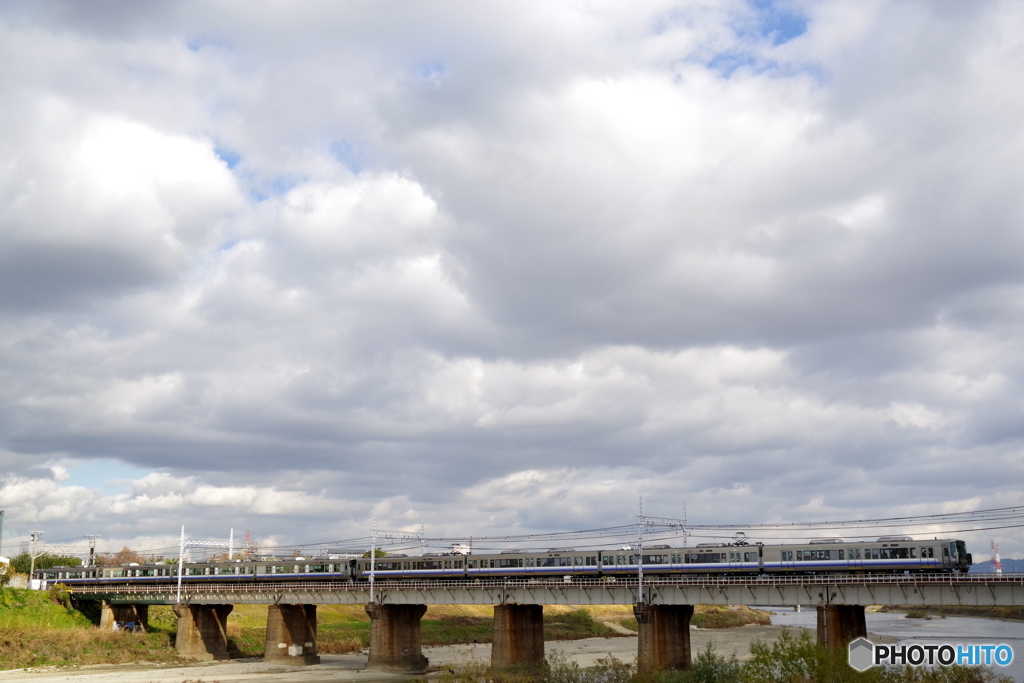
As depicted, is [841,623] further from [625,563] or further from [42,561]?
[42,561]

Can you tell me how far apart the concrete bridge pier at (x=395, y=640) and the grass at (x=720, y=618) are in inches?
2933

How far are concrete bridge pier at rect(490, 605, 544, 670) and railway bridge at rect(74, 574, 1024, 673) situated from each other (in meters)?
0.09

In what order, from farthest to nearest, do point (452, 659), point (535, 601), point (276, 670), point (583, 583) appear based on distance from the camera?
point (452, 659) → point (276, 670) → point (583, 583) → point (535, 601)

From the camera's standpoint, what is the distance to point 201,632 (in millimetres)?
97562

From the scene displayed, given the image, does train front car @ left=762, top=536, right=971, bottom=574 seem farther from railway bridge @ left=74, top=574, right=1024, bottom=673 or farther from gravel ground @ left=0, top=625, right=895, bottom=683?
gravel ground @ left=0, top=625, right=895, bottom=683

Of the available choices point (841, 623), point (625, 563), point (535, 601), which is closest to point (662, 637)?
point (625, 563)

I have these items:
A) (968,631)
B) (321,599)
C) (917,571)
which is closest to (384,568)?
(321,599)

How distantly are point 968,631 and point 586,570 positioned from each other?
9375 centimetres

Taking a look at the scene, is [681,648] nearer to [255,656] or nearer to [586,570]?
[586,570]

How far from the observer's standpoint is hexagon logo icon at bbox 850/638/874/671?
5084 centimetres

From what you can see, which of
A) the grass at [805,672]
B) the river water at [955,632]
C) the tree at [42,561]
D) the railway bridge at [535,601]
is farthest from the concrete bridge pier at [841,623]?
the tree at [42,561]

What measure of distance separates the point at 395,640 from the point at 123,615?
1741 inches

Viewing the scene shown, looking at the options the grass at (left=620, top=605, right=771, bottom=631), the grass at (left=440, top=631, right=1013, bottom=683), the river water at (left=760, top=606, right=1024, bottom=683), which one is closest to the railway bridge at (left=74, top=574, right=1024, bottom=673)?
the grass at (left=440, top=631, right=1013, bottom=683)

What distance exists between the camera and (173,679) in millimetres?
74562
